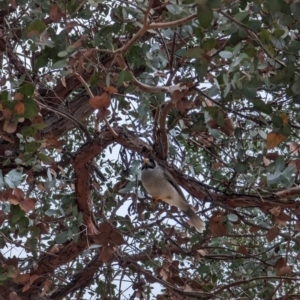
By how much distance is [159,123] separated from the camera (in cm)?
175

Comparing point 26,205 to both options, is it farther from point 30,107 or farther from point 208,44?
point 208,44

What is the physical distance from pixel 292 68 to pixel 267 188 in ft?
1.90

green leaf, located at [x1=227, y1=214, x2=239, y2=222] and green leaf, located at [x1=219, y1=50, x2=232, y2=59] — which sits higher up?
green leaf, located at [x1=219, y1=50, x2=232, y2=59]

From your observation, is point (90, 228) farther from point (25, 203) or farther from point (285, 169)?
point (285, 169)

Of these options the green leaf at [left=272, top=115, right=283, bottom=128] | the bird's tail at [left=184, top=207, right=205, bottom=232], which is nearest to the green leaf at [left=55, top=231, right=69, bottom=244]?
the bird's tail at [left=184, top=207, right=205, bottom=232]

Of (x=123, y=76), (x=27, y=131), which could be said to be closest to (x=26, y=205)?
(x=27, y=131)

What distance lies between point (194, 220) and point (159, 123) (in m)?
0.58

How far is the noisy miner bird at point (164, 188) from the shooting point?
2088 mm

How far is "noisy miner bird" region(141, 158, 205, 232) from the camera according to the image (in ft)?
6.85

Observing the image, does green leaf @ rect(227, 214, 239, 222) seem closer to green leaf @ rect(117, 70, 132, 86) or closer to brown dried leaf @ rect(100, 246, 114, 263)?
brown dried leaf @ rect(100, 246, 114, 263)

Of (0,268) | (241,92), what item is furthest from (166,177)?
(241,92)

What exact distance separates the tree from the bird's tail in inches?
1.5

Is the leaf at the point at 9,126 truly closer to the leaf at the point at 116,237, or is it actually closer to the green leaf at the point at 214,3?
the leaf at the point at 116,237

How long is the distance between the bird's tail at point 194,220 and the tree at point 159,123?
0.04m
